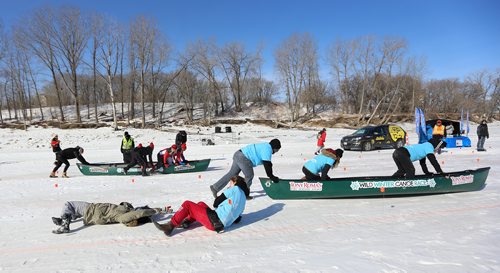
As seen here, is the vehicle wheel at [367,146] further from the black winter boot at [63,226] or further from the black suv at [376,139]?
the black winter boot at [63,226]

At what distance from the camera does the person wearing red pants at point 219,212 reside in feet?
15.3

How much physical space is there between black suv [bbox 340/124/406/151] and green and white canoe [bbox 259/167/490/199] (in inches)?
392

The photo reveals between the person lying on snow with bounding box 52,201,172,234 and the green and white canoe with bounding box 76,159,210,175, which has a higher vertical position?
the person lying on snow with bounding box 52,201,172,234

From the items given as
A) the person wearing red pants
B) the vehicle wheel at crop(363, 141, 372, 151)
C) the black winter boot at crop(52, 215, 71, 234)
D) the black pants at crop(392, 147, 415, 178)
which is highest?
the black pants at crop(392, 147, 415, 178)

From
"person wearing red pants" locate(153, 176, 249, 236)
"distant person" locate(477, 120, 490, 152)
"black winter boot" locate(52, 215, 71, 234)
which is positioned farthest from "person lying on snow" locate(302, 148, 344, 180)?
"distant person" locate(477, 120, 490, 152)

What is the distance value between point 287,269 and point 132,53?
111ft

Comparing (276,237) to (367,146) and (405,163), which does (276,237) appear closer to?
(405,163)

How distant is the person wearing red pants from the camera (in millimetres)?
4668

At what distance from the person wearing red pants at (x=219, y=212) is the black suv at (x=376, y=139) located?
13060mm

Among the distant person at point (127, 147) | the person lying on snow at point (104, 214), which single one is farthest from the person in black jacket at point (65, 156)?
the person lying on snow at point (104, 214)

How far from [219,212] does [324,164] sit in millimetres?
2806

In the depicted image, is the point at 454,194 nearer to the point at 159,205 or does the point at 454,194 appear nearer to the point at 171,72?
the point at 159,205

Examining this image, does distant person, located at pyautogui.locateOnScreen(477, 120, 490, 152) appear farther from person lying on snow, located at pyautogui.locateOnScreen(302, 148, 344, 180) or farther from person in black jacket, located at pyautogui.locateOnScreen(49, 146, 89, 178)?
person in black jacket, located at pyautogui.locateOnScreen(49, 146, 89, 178)

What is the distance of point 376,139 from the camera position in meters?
16.6
